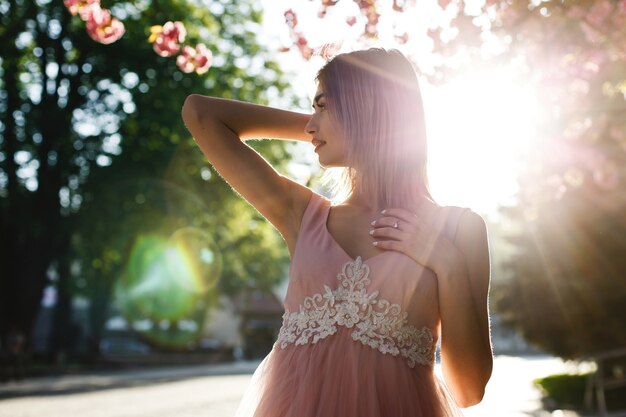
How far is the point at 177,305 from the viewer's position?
147 feet

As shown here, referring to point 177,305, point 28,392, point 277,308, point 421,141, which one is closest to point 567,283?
point 28,392

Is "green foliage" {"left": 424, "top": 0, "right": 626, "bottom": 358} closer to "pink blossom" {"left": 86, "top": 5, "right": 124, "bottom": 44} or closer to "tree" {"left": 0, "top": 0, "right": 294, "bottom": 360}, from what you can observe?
"pink blossom" {"left": 86, "top": 5, "right": 124, "bottom": 44}

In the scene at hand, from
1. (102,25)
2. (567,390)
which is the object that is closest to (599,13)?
(102,25)

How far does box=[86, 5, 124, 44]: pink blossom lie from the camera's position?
5352mm

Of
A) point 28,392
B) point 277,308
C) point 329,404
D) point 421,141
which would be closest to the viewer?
point 329,404

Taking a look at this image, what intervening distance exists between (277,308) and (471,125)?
54.8 metres

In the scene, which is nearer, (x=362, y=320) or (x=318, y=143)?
(x=362, y=320)

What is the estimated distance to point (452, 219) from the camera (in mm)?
2328

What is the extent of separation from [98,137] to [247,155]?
23500 mm

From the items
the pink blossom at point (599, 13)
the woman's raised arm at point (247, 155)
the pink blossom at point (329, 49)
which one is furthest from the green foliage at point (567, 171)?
the woman's raised arm at point (247, 155)

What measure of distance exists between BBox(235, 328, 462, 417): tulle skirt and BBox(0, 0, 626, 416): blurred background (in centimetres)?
54

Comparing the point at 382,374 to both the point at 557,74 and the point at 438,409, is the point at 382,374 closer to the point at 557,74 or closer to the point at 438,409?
the point at 438,409

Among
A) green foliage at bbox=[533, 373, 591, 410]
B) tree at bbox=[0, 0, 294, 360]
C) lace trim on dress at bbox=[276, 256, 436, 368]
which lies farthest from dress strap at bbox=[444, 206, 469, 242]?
tree at bbox=[0, 0, 294, 360]

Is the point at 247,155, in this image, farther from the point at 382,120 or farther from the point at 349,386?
the point at 349,386
